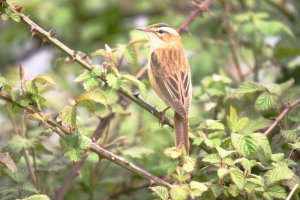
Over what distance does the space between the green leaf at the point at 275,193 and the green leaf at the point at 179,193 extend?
0.36m

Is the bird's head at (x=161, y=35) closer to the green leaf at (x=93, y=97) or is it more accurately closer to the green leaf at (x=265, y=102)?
the green leaf at (x=265, y=102)

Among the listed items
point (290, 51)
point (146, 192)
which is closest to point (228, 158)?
point (146, 192)

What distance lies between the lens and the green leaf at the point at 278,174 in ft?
9.80

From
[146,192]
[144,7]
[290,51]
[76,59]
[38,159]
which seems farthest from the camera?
[144,7]

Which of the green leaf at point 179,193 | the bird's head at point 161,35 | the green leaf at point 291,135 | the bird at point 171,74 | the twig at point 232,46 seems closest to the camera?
the green leaf at point 179,193

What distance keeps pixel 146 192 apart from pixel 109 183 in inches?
9.9

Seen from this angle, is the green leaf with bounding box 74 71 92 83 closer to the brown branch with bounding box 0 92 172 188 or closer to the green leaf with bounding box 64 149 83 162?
the brown branch with bounding box 0 92 172 188

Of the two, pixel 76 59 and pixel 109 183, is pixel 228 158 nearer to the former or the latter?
pixel 76 59

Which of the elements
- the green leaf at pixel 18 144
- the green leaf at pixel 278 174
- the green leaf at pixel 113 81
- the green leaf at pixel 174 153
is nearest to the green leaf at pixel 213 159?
the green leaf at pixel 174 153

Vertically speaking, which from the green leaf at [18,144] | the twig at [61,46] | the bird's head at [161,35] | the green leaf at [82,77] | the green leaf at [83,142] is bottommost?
the green leaf at [83,142]

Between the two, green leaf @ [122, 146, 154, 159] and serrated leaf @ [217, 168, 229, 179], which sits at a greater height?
green leaf @ [122, 146, 154, 159]

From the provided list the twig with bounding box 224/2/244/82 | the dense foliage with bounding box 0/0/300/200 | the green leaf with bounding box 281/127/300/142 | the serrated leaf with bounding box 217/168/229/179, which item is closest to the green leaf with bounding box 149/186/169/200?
the dense foliage with bounding box 0/0/300/200

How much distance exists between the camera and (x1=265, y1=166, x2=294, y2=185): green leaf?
A: 9.80ft

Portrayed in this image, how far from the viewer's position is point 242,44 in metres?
5.82
